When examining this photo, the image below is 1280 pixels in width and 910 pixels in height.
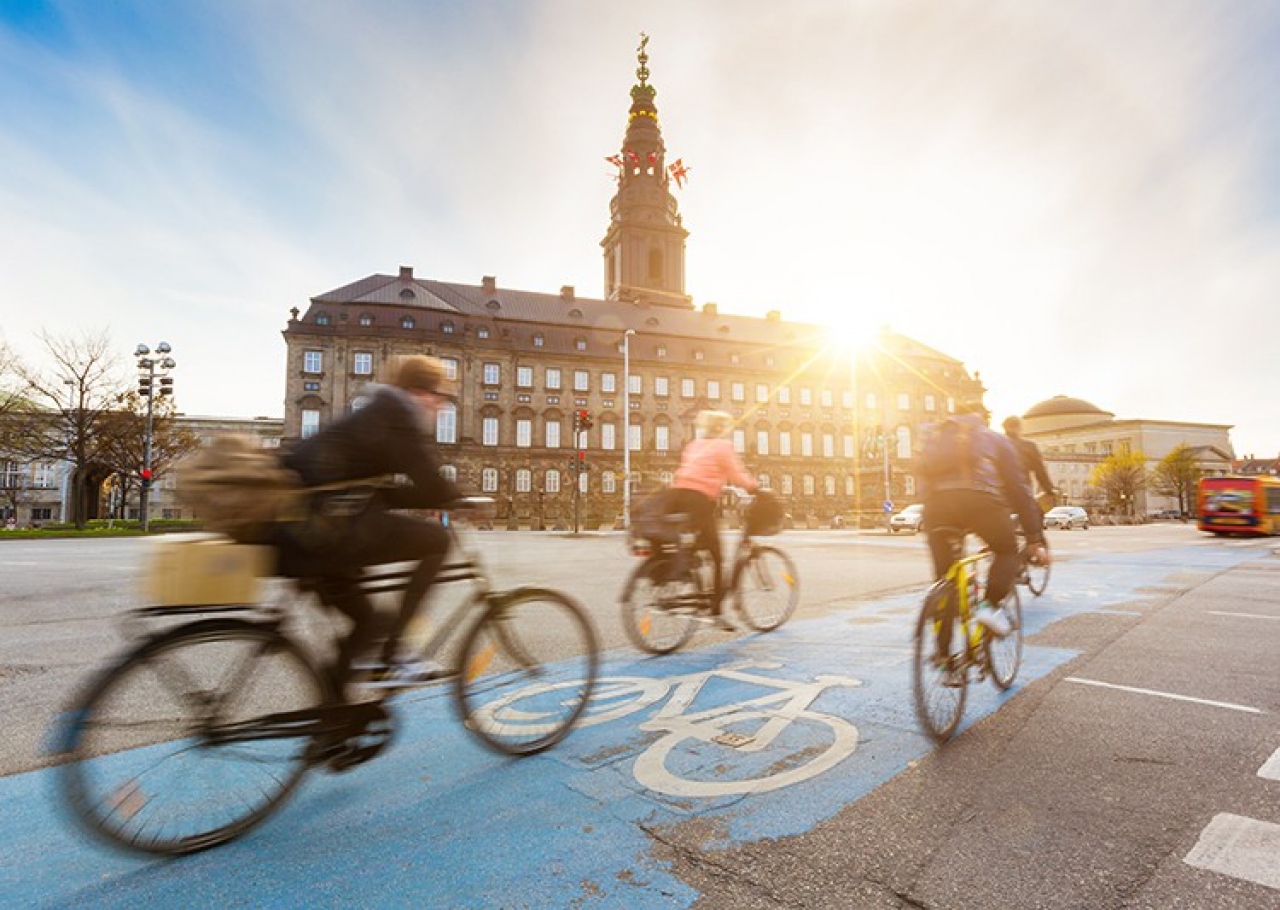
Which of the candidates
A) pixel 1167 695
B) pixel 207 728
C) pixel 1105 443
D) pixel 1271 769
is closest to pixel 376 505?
pixel 207 728

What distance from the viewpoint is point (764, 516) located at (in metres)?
6.12

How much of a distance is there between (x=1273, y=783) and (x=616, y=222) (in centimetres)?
7006

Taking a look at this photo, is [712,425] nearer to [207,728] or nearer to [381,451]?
[381,451]

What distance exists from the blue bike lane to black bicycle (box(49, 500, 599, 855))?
14 cm

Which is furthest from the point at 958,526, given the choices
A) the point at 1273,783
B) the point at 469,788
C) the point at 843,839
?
the point at 469,788

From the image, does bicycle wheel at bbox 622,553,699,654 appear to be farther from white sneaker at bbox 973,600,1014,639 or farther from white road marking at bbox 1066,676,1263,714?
white road marking at bbox 1066,676,1263,714

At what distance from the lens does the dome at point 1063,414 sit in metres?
119

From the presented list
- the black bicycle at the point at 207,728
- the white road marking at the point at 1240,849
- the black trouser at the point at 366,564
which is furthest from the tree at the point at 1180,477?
the black bicycle at the point at 207,728

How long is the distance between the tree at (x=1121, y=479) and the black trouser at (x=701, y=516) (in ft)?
310

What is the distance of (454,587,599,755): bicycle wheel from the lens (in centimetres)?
318

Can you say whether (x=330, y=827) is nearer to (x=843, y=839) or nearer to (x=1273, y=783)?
(x=843, y=839)

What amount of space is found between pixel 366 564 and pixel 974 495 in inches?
139

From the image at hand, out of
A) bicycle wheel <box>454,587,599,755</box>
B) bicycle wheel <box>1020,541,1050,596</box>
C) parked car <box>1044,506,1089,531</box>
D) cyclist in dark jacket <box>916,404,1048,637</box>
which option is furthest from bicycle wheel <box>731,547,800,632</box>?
parked car <box>1044,506,1089,531</box>

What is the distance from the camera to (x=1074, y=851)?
2.36 metres
